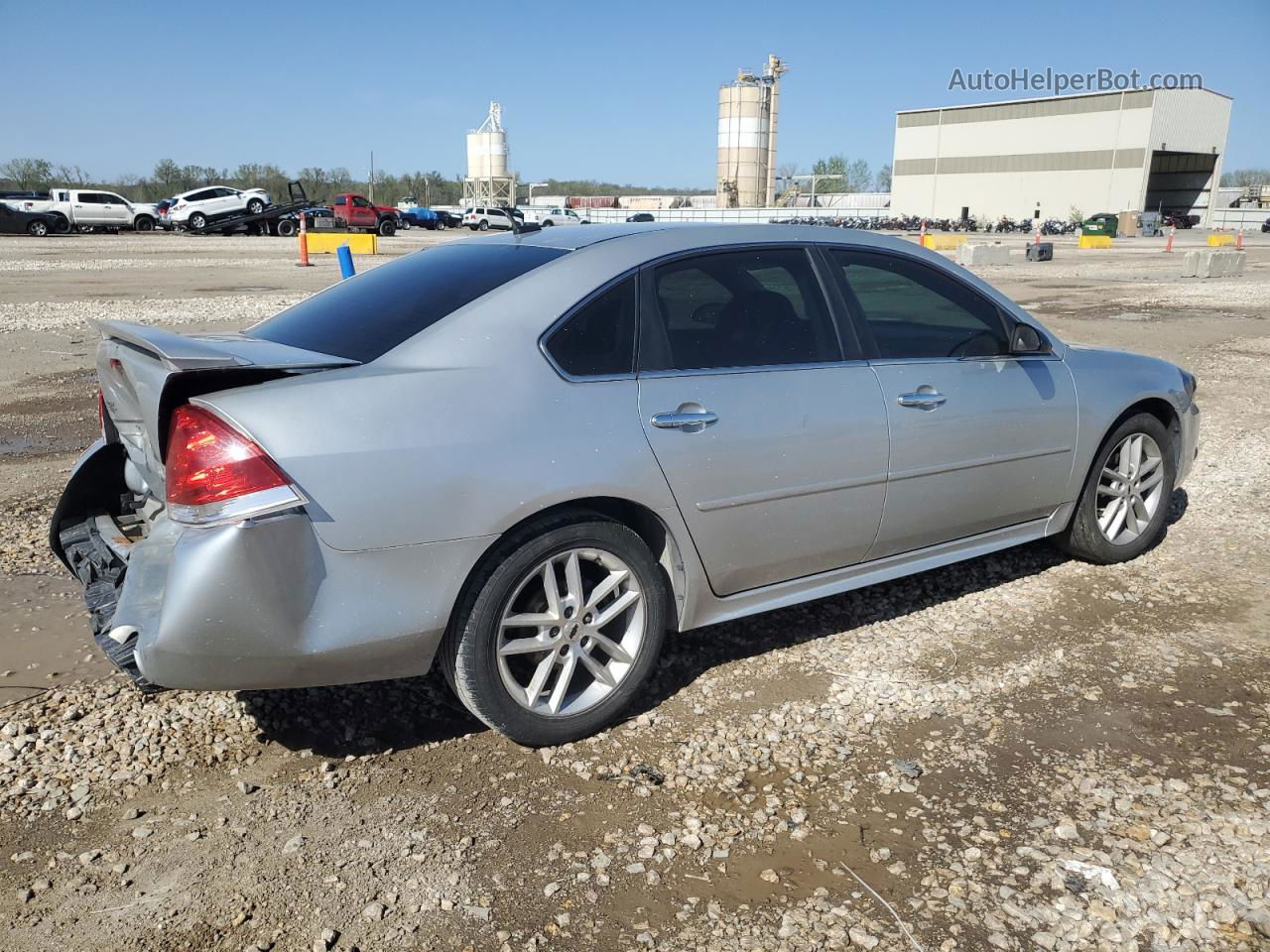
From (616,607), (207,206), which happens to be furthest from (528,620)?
(207,206)

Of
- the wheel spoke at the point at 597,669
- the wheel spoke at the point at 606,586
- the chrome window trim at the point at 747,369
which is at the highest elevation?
the chrome window trim at the point at 747,369

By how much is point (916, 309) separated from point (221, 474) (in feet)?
9.25

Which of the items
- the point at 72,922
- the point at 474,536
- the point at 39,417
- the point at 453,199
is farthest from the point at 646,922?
the point at 453,199

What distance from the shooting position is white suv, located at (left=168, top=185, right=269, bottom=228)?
1642 inches

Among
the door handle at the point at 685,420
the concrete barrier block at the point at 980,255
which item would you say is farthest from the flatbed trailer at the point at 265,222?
the door handle at the point at 685,420

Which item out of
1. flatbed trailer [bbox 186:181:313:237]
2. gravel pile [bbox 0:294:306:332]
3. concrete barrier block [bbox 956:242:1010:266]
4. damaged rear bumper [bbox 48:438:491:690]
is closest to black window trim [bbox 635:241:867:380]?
damaged rear bumper [bbox 48:438:491:690]

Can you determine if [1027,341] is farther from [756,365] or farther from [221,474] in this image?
[221,474]

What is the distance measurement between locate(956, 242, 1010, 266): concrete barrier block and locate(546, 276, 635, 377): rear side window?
1073 inches

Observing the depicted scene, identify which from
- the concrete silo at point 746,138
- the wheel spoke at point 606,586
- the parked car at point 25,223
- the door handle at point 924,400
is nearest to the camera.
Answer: the wheel spoke at point 606,586

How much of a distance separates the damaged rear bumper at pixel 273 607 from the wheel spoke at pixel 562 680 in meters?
0.45

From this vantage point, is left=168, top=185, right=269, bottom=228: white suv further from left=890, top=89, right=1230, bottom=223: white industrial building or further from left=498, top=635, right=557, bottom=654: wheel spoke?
left=890, top=89, right=1230, bottom=223: white industrial building

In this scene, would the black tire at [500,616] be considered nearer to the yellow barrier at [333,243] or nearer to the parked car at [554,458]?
the parked car at [554,458]

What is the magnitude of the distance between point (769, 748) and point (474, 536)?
3.93 feet

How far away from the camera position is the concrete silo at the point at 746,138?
93.9 m
